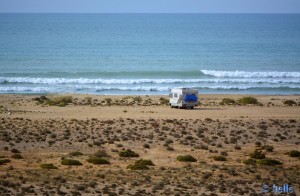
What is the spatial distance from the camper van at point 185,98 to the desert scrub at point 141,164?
67.8ft

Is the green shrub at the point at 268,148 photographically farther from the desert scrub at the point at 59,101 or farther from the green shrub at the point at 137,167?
the desert scrub at the point at 59,101

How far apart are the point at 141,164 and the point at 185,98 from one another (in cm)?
2177

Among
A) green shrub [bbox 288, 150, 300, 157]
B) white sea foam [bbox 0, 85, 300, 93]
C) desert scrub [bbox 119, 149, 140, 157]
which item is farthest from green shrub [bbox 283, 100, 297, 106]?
desert scrub [bbox 119, 149, 140, 157]

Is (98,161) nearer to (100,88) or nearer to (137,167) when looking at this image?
(137,167)

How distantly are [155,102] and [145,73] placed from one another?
105ft

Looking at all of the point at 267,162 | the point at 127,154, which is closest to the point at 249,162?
Answer: the point at 267,162

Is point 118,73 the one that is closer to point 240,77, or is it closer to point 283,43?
point 240,77

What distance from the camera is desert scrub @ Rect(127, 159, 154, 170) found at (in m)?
30.3

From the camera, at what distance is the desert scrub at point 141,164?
3027cm

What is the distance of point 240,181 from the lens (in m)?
27.8

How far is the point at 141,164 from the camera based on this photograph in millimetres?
30797

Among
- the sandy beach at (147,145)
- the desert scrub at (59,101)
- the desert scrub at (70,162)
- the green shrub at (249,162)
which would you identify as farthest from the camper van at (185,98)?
the desert scrub at (70,162)

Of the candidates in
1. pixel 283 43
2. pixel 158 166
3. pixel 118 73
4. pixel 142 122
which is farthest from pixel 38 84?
pixel 283 43

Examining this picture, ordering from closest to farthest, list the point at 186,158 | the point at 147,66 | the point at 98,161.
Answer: the point at 98,161
the point at 186,158
the point at 147,66
